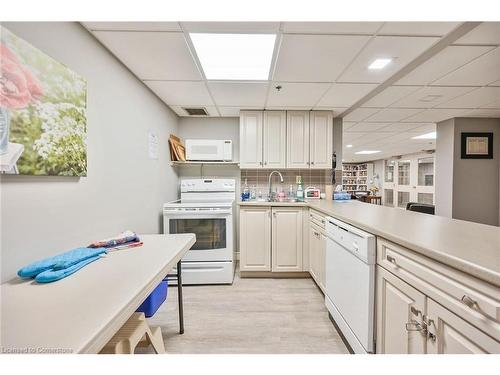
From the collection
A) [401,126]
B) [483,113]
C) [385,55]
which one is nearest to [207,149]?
[385,55]

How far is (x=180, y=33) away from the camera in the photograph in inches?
57.9

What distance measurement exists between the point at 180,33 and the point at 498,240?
6.65 ft

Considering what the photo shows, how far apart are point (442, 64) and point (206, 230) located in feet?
8.67

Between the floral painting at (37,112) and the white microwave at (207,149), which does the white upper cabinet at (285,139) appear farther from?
the floral painting at (37,112)

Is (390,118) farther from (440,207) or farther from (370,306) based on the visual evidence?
(370,306)

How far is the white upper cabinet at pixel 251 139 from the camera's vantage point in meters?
3.07

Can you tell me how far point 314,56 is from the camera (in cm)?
173

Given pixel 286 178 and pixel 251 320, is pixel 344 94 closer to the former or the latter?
→ pixel 286 178

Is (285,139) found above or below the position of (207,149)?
above

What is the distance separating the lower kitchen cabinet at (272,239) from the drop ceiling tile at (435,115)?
2.31 m

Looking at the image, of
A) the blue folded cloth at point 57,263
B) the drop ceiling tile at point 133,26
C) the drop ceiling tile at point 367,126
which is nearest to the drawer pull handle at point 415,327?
the blue folded cloth at point 57,263

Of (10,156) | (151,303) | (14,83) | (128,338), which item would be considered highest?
(14,83)

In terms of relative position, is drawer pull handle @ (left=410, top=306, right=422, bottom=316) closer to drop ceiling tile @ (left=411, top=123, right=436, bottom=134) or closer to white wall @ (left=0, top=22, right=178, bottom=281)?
white wall @ (left=0, top=22, right=178, bottom=281)

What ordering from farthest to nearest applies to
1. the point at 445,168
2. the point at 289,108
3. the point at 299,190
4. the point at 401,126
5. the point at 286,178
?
the point at 401,126 < the point at 445,168 < the point at 286,178 < the point at 299,190 < the point at 289,108
